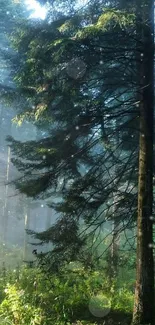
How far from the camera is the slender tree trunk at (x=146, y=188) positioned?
277 inches

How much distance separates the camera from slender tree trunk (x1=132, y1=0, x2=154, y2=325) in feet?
23.1

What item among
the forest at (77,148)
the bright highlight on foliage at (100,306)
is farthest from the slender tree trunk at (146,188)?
the bright highlight on foliage at (100,306)

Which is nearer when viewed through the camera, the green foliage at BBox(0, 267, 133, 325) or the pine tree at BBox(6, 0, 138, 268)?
the green foliage at BBox(0, 267, 133, 325)

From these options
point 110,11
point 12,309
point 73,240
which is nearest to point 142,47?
point 110,11

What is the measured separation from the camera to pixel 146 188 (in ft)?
24.1

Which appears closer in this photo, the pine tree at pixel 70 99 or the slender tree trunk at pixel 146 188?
the slender tree trunk at pixel 146 188

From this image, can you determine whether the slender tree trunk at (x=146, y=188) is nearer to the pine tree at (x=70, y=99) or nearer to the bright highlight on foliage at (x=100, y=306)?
the pine tree at (x=70, y=99)

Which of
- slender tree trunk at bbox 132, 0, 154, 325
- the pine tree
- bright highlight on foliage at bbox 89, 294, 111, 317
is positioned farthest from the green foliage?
the pine tree

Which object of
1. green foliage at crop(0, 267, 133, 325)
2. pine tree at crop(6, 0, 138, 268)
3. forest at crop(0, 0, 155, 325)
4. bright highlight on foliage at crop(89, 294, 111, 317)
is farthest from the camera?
bright highlight on foliage at crop(89, 294, 111, 317)

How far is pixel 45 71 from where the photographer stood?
7.46 metres

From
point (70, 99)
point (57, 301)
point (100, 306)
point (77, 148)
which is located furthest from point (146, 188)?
point (57, 301)

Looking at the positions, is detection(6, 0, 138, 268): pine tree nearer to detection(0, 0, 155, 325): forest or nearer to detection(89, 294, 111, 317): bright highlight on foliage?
detection(0, 0, 155, 325): forest

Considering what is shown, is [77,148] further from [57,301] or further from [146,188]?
[57,301]

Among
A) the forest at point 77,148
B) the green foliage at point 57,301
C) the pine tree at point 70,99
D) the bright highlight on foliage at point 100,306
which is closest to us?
the green foliage at point 57,301
